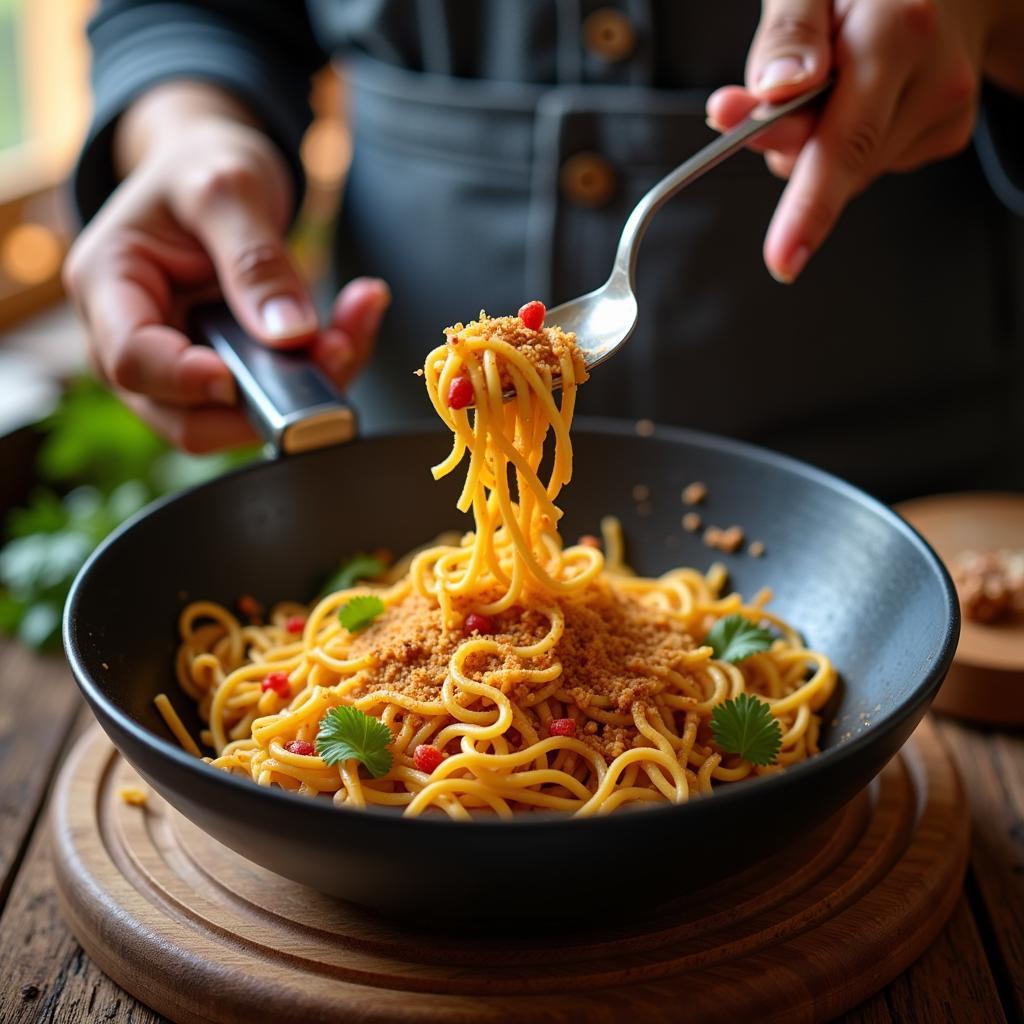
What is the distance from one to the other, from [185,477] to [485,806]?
7.26 ft

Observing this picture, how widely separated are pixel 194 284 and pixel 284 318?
0.44 metres

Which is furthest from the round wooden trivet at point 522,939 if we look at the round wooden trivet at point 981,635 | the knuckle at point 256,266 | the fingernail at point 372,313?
the fingernail at point 372,313

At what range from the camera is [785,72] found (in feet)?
6.16

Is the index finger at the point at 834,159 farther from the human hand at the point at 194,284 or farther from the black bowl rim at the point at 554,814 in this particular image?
the human hand at the point at 194,284

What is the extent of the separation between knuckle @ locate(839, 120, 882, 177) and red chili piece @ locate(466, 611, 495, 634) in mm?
956

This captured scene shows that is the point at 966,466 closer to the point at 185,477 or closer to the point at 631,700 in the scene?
the point at 631,700

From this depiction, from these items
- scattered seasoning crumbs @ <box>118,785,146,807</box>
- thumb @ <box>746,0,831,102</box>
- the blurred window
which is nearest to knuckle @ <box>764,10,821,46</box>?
thumb @ <box>746,0,831,102</box>

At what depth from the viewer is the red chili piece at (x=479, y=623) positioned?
1.85 metres

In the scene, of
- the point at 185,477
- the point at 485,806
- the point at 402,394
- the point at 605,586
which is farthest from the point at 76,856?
the point at 185,477

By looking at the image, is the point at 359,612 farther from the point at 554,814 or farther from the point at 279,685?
the point at 554,814

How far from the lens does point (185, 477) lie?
11.7 ft

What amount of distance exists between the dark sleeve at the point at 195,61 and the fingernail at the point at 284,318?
824mm

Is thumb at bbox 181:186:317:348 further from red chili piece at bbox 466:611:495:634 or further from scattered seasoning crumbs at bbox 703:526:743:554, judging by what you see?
scattered seasoning crumbs at bbox 703:526:743:554

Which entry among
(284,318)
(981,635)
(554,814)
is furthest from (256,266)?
(981,635)
